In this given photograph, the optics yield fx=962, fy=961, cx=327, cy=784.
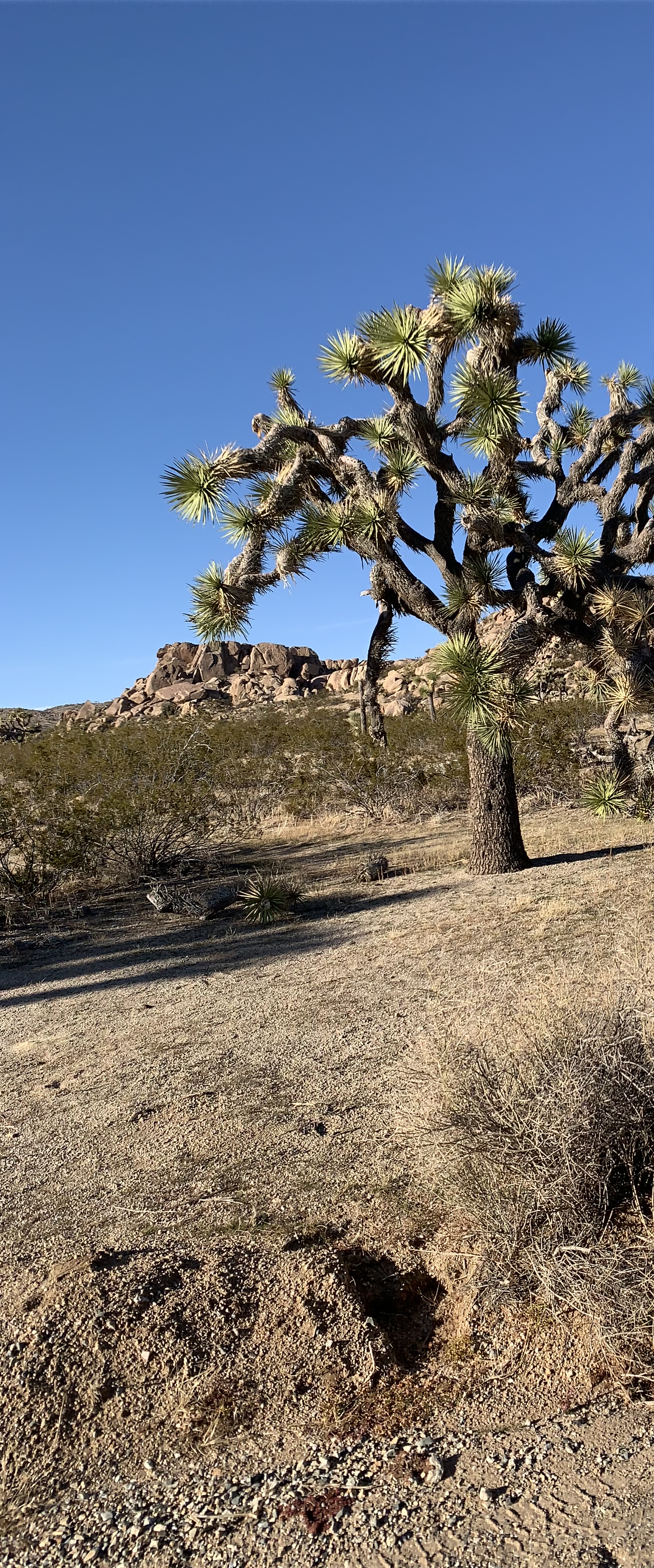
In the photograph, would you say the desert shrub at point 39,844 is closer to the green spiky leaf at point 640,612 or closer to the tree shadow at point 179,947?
the tree shadow at point 179,947

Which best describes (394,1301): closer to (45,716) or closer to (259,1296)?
(259,1296)

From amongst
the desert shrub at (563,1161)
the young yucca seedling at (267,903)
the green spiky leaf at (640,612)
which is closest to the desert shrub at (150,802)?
the young yucca seedling at (267,903)

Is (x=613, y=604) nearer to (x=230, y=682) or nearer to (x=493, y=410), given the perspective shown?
(x=493, y=410)

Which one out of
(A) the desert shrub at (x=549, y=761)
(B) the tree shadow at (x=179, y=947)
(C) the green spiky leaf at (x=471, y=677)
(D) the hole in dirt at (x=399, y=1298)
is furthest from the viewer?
(A) the desert shrub at (x=549, y=761)

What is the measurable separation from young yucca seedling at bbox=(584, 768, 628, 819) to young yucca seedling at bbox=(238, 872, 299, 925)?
A: 3.55 m

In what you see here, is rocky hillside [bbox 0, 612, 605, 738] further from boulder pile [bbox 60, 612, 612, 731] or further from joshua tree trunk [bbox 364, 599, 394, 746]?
joshua tree trunk [bbox 364, 599, 394, 746]

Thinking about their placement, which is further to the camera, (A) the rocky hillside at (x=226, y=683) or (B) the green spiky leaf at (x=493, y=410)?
(A) the rocky hillside at (x=226, y=683)

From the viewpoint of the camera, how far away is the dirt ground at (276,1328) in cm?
220

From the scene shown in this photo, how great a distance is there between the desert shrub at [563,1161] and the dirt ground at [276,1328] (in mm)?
176

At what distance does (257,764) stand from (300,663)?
44.8 m

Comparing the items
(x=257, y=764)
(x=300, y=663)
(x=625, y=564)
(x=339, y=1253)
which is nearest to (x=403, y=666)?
(x=300, y=663)

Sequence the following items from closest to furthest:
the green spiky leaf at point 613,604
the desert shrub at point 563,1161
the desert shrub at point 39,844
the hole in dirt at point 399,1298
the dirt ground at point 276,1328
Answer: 1. the dirt ground at point 276,1328
2. the desert shrub at point 563,1161
3. the hole in dirt at point 399,1298
4. the green spiky leaf at point 613,604
5. the desert shrub at point 39,844

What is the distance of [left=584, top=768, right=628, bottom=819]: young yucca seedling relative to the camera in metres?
10.5

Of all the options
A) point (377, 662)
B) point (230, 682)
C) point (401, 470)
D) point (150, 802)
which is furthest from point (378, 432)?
point (230, 682)
